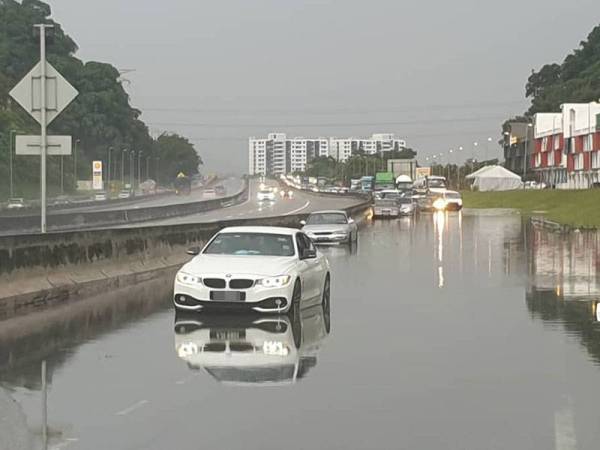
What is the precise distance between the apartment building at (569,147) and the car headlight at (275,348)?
84260mm

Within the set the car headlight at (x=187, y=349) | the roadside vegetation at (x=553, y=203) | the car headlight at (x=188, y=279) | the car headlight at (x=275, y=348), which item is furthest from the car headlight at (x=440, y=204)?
the car headlight at (x=187, y=349)

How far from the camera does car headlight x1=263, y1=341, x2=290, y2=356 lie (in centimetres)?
1187

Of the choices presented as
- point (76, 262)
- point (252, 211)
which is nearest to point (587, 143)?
point (252, 211)

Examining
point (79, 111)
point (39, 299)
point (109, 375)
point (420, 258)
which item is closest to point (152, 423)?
point (109, 375)

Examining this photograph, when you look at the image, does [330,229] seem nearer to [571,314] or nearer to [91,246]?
[91,246]

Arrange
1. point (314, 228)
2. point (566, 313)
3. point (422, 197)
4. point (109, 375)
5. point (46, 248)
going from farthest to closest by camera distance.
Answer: point (422, 197) → point (314, 228) → point (46, 248) → point (566, 313) → point (109, 375)

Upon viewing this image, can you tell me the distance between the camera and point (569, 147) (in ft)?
381

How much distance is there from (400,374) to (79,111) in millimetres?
134140

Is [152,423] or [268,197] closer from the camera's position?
[152,423]

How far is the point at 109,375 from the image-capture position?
10484mm

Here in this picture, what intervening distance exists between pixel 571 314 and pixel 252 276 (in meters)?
4.91

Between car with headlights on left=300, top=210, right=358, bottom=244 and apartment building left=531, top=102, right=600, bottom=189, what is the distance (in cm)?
5849

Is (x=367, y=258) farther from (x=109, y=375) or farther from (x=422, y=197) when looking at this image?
(x=422, y=197)

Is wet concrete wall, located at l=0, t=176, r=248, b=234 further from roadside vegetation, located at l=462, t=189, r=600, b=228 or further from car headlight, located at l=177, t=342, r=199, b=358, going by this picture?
car headlight, located at l=177, t=342, r=199, b=358
